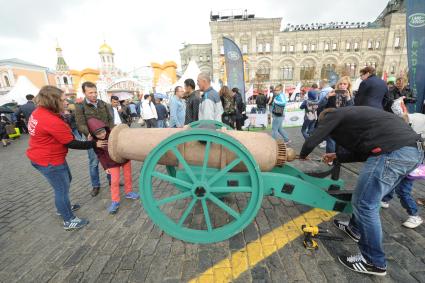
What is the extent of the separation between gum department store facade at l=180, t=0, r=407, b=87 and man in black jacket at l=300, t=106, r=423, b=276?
139ft

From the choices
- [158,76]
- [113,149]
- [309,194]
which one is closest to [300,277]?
[309,194]

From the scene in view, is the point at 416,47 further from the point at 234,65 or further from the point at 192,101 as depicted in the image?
the point at 192,101

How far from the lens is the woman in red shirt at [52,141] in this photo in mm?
2166

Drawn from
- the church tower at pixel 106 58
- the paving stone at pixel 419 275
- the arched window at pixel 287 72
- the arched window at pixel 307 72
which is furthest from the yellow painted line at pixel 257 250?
the church tower at pixel 106 58

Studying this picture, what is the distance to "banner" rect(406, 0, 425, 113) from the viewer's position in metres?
5.33

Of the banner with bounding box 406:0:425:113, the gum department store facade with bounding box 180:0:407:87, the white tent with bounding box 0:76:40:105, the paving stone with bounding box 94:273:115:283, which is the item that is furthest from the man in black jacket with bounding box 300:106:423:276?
the gum department store facade with bounding box 180:0:407:87

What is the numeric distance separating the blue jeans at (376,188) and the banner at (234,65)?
746 centimetres

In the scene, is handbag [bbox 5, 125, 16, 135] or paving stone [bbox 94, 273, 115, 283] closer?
paving stone [bbox 94, 273, 115, 283]

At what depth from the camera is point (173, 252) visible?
6.91 ft

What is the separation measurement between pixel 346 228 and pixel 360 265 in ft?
1.83

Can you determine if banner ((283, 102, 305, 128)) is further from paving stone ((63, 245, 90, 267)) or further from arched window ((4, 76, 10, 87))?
arched window ((4, 76, 10, 87))

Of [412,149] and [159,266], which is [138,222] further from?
[412,149]

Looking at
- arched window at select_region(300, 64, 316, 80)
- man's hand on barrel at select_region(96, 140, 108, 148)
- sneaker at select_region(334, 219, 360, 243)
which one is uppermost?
arched window at select_region(300, 64, 316, 80)

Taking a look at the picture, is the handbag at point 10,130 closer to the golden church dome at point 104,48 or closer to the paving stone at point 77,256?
the paving stone at point 77,256
